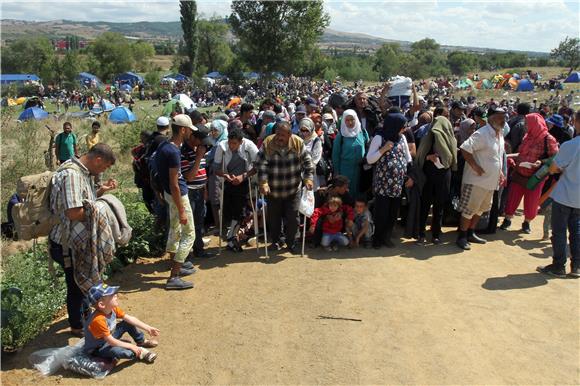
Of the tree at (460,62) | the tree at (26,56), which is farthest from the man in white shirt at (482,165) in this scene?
the tree at (460,62)

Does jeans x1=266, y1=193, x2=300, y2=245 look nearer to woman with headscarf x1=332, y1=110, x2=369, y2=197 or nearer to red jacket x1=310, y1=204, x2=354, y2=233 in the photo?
red jacket x1=310, y1=204, x2=354, y2=233

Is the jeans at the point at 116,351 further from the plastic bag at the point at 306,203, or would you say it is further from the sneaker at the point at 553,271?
the sneaker at the point at 553,271

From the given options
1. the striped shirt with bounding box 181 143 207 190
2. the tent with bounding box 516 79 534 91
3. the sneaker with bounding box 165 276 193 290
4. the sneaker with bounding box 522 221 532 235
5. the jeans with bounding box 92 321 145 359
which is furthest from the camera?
the tent with bounding box 516 79 534 91

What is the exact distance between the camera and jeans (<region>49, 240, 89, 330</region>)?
3877mm

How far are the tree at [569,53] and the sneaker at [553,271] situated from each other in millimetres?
75651

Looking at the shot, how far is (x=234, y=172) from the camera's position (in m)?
6.16

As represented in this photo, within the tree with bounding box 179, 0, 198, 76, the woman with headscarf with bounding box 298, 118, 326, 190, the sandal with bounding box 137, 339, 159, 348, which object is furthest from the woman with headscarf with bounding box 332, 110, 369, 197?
the tree with bounding box 179, 0, 198, 76

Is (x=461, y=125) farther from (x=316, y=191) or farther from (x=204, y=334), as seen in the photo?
(x=204, y=334)

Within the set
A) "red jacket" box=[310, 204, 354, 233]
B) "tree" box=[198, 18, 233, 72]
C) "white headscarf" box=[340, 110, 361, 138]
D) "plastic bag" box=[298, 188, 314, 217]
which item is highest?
"tree" box=[198, 18, 233, 72]

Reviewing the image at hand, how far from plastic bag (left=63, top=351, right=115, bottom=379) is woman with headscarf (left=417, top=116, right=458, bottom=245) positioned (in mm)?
4379

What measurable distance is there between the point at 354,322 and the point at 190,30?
68672mm

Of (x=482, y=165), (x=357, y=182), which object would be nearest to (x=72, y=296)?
(x=357, y=182)

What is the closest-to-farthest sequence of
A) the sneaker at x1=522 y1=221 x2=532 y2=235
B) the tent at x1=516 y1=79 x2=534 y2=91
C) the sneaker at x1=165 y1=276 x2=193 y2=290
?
1. the sneaker at x1=165 y1=276 x2=193 y2=290
2. the sneaker at x1=522 y1=221 x2=532 y2=235
3. the tent at x1=516 y1=79 x2=534 y2=91

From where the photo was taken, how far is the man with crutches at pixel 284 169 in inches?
228
